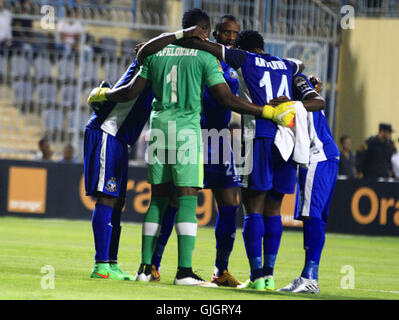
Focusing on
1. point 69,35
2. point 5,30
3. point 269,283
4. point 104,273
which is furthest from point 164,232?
point 5,30

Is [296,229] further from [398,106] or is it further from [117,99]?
[117,99]

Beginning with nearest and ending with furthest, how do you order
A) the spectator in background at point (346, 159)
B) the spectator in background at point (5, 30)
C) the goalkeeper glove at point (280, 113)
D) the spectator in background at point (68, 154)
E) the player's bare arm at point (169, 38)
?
1. the player's bare arm at point (169, 38)
2. the goalkeeper glove at point (280, 113)
3. the spectator in background at point (68, 154)
4. the spectator in background at point (346, 159)
5. the spectator in background at point (5, 30)

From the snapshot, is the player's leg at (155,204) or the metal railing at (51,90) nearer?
the player's leg at (155,204)

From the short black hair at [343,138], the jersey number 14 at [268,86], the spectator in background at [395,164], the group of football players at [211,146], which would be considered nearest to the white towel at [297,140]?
the group of football players at [211,146]

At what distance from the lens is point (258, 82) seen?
325 inches

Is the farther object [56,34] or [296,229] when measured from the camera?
[56,34]

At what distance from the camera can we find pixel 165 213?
8.75 m

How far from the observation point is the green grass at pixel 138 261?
7.21 metres

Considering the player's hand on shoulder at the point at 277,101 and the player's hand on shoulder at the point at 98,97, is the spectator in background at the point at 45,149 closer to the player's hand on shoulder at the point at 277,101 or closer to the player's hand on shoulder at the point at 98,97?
the player's hand on shoulder at the point at 98,97

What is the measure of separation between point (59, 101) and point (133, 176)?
261 centimetres

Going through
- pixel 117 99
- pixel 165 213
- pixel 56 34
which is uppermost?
pixel 56 34

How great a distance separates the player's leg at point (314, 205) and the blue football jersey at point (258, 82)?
682mm
